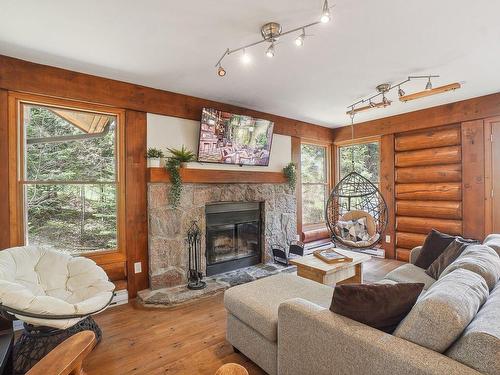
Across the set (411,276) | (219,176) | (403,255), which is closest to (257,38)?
(219,176)

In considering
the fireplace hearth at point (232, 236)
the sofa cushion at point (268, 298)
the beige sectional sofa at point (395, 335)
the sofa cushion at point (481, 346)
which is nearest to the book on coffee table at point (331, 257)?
the sofa cushion at point (268, 298)

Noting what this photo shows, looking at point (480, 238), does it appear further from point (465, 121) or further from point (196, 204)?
point (196, 204)

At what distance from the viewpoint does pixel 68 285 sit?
2.37m

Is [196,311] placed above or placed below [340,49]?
below

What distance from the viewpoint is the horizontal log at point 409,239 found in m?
4.30

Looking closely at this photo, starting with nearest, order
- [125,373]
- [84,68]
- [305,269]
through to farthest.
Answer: [125,373], [84,68], [305,269]

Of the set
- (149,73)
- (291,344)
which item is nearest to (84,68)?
(149,73)

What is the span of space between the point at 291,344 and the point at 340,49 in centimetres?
234

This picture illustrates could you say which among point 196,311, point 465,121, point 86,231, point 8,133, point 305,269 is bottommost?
point 196,311

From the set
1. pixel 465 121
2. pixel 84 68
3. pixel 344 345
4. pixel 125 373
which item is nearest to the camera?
pixel 344 345

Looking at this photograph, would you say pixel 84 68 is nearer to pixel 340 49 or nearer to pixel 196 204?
pixel 196 204

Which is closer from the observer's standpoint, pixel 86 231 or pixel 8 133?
pixel 8 133

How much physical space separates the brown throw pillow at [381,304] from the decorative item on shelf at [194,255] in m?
2.28

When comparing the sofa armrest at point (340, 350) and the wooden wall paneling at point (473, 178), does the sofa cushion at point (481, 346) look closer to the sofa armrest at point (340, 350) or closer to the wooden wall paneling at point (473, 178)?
the sofa armrest at point (340, 350)
